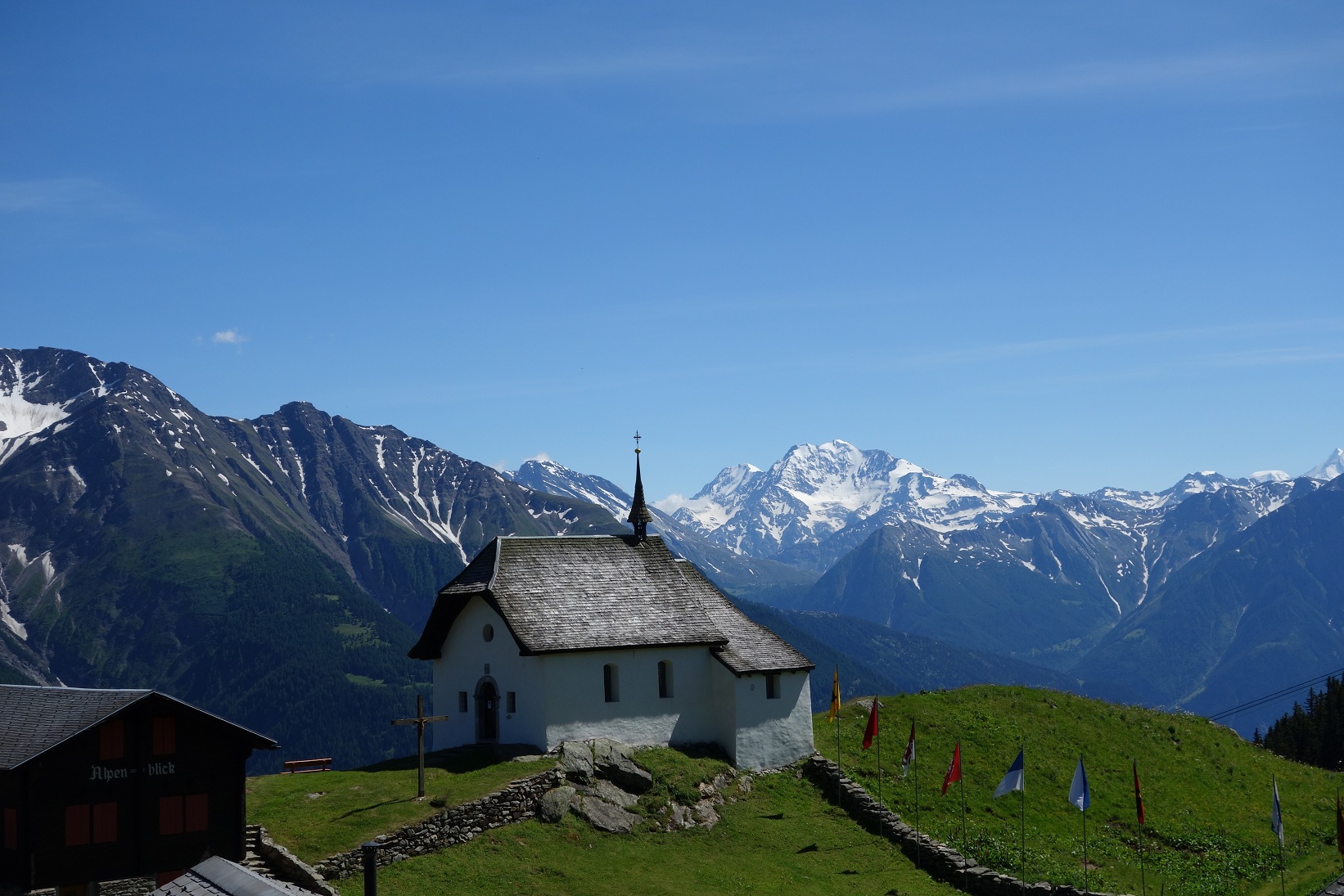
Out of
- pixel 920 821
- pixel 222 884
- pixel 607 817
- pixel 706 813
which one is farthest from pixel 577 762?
pixel 222 884

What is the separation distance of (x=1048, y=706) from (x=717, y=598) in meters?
21.4

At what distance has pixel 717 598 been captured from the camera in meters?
64.9

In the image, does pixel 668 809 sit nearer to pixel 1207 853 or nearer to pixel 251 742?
pixel 251 742

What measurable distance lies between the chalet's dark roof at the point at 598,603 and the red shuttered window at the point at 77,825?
18.9 m

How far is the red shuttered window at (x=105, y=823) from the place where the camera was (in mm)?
42656

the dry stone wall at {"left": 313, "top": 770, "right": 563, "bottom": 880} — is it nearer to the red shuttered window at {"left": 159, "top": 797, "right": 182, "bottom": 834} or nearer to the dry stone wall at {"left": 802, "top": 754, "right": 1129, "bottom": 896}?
the red shuttered window at {"left": 159, "top": 797, "right": 182, "bottom": 834}

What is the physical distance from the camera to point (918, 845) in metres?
52.6

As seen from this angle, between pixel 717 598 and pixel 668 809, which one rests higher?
pixel 717 598

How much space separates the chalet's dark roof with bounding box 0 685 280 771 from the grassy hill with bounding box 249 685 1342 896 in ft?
21.7

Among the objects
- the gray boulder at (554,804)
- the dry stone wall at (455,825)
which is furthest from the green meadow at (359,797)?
the gray boulder at (554,804)

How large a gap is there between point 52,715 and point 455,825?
45.5ft

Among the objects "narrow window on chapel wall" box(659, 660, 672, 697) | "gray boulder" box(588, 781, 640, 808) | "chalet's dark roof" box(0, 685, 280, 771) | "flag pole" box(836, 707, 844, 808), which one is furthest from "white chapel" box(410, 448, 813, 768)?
"chalet's dark roof" box(0, 685, 280, 771)

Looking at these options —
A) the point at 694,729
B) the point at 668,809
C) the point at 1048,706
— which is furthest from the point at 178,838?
the point at 1048,706

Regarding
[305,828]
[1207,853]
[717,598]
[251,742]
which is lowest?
[1207,853]
